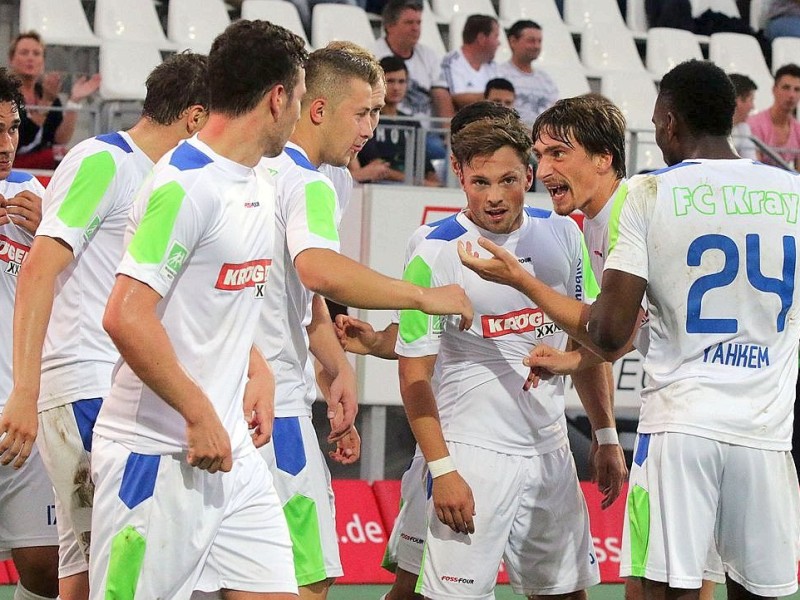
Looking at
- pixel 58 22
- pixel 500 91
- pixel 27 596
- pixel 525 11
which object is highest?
pixel 525 11

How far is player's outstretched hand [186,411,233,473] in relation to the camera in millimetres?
3396

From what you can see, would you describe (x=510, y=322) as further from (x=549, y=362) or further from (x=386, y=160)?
(x=386, y=160)

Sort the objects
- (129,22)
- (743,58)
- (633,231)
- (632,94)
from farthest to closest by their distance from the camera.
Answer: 1. (743,58)
2. (632,94)
3. (129,22)
4. (633,231)

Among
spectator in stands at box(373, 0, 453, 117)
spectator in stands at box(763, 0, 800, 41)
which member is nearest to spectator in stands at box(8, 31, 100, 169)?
spectator in stands at box(373, 0, 453, 117)

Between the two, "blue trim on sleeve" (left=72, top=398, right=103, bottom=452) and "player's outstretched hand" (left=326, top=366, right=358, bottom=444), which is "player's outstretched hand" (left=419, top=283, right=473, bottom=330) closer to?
"player's outstretched hand" (left=326, top=366, right=358, bottom=444)

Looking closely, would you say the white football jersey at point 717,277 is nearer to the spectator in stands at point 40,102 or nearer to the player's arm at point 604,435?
the player's arm at point 604,435

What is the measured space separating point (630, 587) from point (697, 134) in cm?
166

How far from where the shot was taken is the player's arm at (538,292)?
4203 millimetres

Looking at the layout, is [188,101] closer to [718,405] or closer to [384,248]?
[718,405]

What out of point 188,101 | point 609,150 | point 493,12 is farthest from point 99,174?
point 493,12

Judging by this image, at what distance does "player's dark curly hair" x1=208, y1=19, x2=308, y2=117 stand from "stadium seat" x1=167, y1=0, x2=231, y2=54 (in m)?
7.32

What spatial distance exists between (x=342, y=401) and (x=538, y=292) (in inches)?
32.2

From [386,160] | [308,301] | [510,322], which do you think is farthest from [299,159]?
[386,160]

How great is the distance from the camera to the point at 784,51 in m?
13.6
